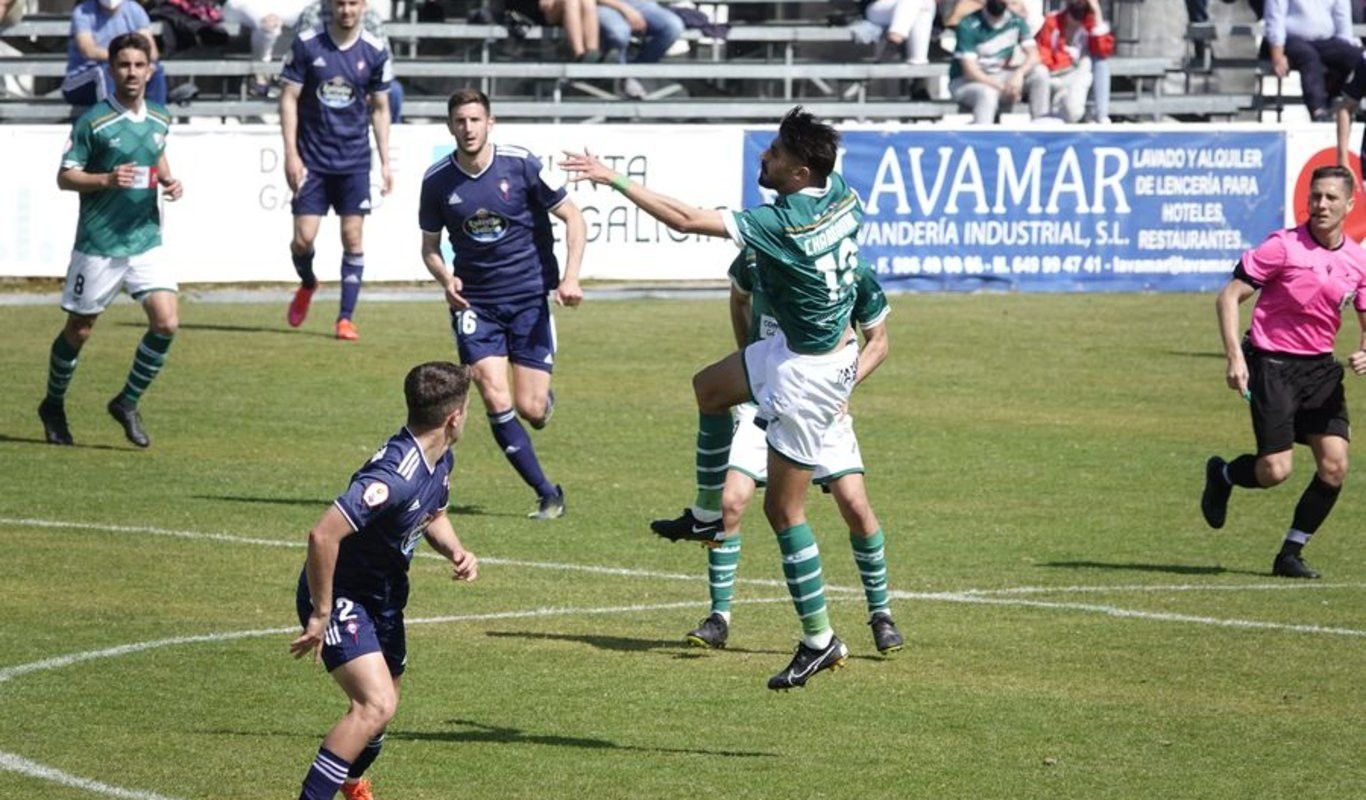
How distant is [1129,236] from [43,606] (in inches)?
692

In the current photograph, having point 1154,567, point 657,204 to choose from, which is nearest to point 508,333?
point 1154,567

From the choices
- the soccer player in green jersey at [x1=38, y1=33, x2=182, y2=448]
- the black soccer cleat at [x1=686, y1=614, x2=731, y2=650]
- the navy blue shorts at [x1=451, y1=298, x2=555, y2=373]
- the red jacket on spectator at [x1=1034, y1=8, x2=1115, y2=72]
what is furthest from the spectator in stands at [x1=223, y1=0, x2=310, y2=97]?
the black soccer cleat at [x1=686, y1=614, x2=731, y2=650]

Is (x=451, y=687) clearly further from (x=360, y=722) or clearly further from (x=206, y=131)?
(x=206, y=131)

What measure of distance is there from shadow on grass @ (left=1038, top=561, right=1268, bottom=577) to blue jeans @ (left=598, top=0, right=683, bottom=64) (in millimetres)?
17100

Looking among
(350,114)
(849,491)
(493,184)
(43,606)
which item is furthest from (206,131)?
(849,491)

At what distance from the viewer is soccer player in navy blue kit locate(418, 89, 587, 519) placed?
13.2 meters

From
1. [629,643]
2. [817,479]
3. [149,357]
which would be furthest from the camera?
[149,357]

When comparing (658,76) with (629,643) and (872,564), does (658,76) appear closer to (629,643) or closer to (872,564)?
(629,643)

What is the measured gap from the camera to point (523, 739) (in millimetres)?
8484

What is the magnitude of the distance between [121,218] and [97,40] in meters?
8.56

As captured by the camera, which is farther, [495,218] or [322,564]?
[495,218]

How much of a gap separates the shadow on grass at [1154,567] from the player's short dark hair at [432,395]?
5.90 metres

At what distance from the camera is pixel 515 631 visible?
34.4ft

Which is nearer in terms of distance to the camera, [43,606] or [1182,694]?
[1182,694]
